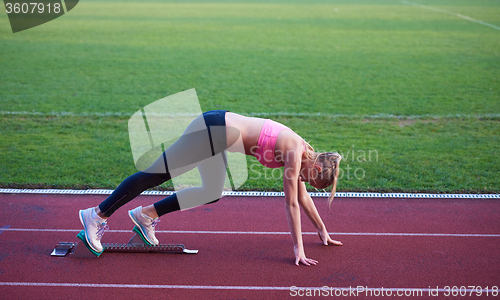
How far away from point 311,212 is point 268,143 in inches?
39.1

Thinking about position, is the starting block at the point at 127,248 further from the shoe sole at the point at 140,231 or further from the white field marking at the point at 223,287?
the white field marking at the point at 223,287

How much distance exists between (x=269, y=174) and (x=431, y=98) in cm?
610

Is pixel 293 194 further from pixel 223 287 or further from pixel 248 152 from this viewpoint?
pixel 223 287

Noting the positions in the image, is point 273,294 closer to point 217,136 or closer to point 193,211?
point 217,136

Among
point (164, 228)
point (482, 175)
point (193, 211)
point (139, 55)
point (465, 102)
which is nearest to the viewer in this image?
point (164, 228)

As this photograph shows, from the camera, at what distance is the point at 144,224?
4.67 metres

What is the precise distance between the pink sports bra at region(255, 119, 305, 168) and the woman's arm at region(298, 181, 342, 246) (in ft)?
1.65

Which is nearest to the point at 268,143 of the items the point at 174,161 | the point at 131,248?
the point at 174,161

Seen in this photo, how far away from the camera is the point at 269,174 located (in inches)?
275

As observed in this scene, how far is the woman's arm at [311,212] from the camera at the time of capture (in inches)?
183

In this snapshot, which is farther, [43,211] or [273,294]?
[43,211]

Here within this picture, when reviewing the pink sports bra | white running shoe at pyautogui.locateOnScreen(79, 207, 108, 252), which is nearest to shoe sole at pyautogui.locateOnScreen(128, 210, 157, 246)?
white running shoe at pyautogui.locateOnScreen(79, 207, 108, 252)

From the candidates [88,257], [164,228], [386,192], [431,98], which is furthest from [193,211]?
[431,98]

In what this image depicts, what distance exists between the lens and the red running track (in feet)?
13.7
